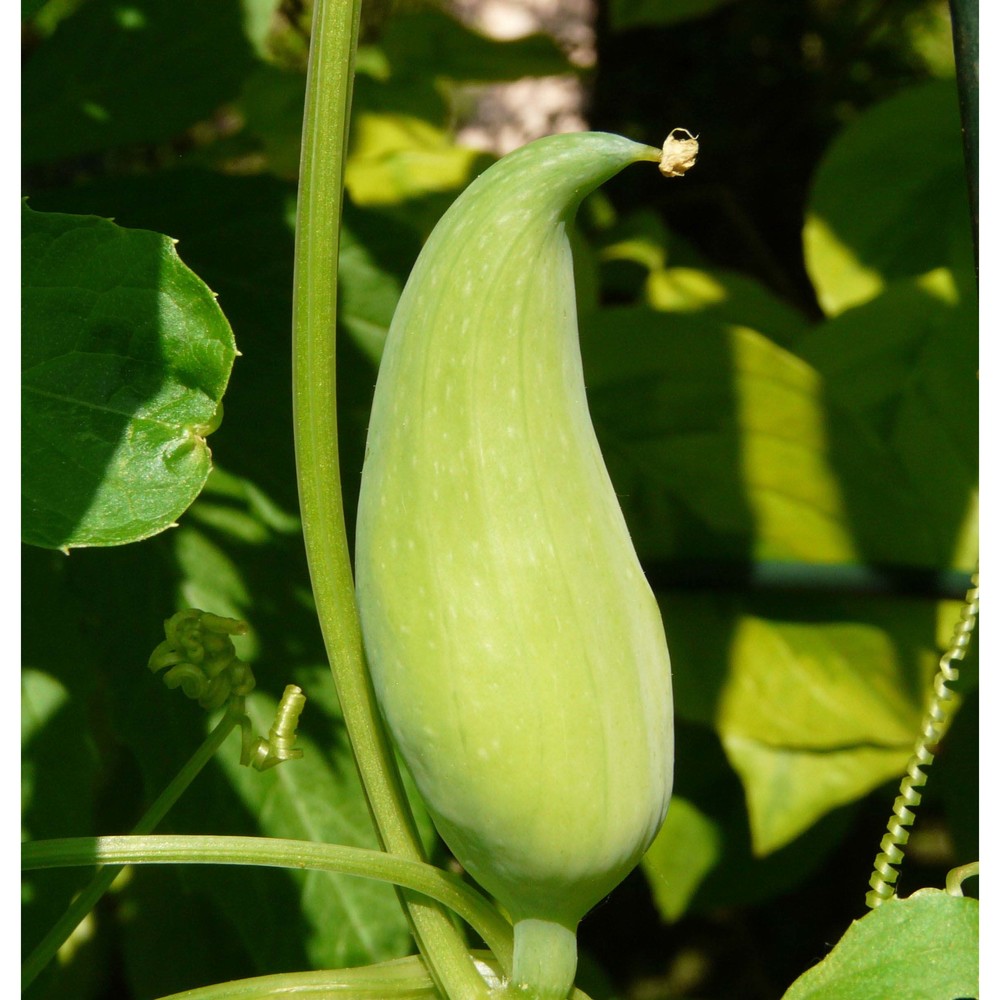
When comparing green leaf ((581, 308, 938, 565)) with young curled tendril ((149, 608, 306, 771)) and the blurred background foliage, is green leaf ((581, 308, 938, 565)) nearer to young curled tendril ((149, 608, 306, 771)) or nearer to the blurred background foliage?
the blurred background foliage

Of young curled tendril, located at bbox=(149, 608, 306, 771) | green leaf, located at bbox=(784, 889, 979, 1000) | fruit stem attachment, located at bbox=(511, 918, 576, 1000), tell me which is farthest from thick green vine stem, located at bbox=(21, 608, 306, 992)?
green leaf, located at bbox=(784, 889, 979, 1000)

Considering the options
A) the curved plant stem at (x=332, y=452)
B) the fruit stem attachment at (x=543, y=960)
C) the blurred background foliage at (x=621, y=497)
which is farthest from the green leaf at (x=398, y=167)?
the fruit stem attachment at (x=543, y=960)

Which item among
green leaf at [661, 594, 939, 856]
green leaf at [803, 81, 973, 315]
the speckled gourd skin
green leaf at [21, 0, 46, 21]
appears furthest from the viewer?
green leaf at [803, 81, 973, 315]

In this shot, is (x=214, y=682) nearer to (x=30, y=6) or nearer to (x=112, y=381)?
(x=112, y=381)

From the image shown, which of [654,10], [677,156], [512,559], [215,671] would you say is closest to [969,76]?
[677,156]

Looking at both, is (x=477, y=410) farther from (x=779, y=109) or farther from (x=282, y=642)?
(x=779, y=109)

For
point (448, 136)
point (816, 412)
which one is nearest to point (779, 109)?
point (448, 136)

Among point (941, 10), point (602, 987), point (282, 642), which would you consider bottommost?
point (602, 987)

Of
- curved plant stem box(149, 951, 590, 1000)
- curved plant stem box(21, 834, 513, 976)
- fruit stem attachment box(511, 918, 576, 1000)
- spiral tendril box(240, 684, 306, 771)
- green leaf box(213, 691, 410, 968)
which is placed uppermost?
spiral tendril box(240, 684, 306, 771)
